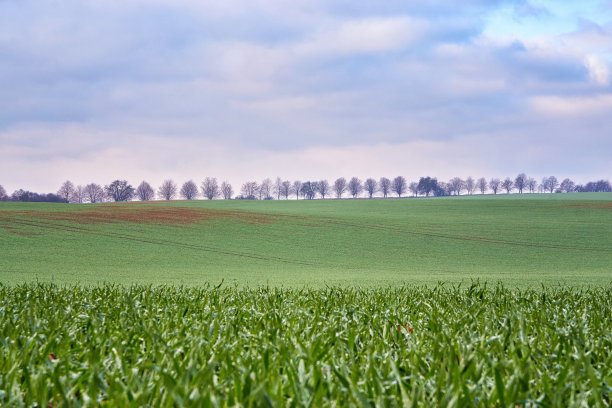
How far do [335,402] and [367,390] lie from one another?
13cm

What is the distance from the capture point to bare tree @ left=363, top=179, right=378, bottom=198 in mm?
154000

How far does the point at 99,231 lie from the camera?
124ft

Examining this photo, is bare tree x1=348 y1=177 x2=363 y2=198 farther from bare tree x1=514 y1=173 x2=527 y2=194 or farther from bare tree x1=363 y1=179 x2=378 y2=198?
bare tree x1=514 y1=173 x2=527 y2=194

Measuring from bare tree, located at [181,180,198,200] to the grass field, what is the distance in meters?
83.0

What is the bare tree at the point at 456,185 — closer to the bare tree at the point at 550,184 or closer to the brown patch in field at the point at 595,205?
the bare tree at the point at 550,184

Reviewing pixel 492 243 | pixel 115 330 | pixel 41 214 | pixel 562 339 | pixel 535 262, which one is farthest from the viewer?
pixel 41 214

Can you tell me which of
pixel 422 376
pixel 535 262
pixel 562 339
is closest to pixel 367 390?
pixel 422 376

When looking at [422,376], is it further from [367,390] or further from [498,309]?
[498,309]

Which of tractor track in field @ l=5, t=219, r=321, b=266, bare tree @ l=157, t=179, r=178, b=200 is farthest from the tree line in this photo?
Answer: tractor track in field @ l=5, t=219, r=321, b=266

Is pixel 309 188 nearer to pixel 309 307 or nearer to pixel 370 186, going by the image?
pixel 370 186

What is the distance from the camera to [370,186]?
154000 mm

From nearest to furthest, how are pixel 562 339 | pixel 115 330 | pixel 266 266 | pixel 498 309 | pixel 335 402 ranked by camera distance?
pixel 335 402 < pixel 562 339 < pixel 115 330 < pixel 498 309 < pixel 266 266

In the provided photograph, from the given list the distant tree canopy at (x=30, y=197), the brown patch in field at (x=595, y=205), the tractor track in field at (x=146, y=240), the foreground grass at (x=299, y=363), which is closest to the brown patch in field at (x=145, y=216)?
the tractor track in field at (x=146, y=240)

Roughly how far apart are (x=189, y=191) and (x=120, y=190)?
23.9 meters
